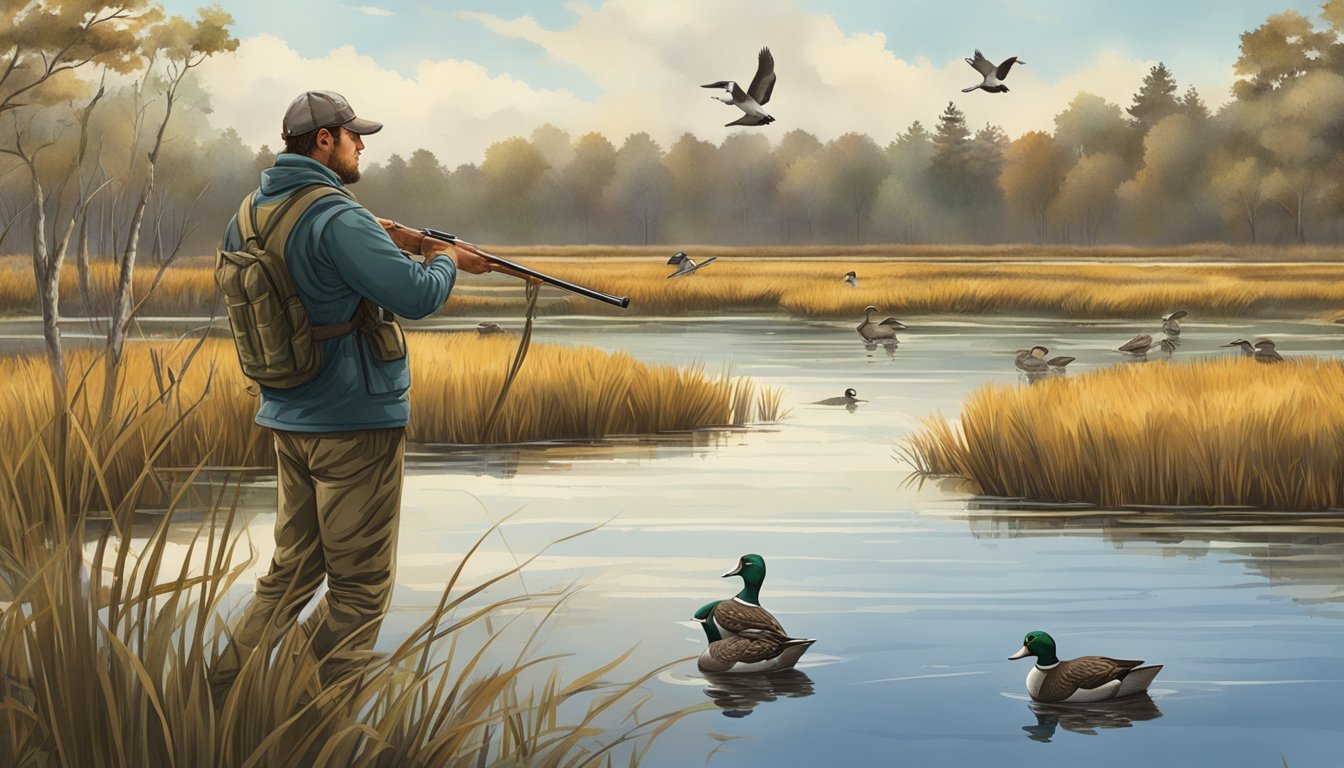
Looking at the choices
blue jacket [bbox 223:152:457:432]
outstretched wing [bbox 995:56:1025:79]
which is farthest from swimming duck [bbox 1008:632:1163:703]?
outstretched wing [bbox 995:56:1025:79]

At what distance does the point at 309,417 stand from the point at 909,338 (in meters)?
28.1

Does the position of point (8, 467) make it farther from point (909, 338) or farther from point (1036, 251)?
point (1036, 251)

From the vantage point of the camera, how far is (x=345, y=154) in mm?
5078

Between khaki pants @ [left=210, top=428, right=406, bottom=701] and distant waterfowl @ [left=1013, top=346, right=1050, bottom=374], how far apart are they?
16.6 metres

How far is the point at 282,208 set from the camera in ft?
16.2

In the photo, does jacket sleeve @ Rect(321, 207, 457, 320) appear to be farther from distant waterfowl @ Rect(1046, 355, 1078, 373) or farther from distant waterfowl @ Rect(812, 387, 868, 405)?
distant waterfowl @ Rect(1046, 355, 1078, 373)

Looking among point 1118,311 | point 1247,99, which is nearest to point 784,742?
point 1118,311

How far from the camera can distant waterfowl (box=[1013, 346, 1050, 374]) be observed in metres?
20.9

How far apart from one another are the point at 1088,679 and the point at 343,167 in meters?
3.27

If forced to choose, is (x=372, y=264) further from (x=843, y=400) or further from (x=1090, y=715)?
(x=843, y=400)

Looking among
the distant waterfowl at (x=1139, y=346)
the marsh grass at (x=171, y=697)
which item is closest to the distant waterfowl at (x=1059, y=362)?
the distant waterfowl at (x=1139, y=346)

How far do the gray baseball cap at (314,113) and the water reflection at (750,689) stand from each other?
2.53 meters

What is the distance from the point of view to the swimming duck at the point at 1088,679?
6156 millimetres

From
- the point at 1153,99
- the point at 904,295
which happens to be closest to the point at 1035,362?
the point at 904,295
